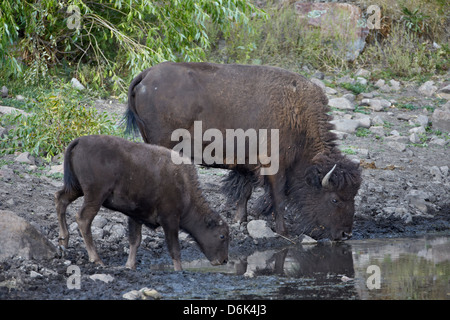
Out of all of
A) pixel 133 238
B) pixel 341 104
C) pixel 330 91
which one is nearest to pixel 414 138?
pixel 341 104

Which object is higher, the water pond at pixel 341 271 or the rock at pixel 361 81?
the rock at pixel 361 81

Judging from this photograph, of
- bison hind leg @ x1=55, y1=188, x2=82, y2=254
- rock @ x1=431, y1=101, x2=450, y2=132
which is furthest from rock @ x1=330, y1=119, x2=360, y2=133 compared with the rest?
bison hind leg @ x1=55, y1=188, x2=82, y2=254

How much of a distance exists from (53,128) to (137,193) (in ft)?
12.7

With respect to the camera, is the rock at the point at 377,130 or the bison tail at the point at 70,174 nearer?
the bison tail at the point at 70,174

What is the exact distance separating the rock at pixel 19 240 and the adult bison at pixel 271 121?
2161 millimetres

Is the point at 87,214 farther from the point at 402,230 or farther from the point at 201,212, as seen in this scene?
the point at 402,230

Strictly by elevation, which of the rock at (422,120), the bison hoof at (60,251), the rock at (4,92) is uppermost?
the rock at (422,120)

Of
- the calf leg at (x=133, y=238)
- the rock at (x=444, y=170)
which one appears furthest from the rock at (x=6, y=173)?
the rock at (x=444, y=170)

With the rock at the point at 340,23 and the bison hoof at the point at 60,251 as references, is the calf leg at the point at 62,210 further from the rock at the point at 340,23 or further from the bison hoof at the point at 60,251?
the rock at the point at 340,23

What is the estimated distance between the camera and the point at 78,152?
6.76m

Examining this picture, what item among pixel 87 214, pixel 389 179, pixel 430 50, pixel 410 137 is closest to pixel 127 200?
pixel 87 214

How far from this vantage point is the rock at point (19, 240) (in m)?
6.52

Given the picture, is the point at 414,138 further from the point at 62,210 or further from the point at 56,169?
the point at 62,210

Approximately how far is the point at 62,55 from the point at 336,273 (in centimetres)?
883
